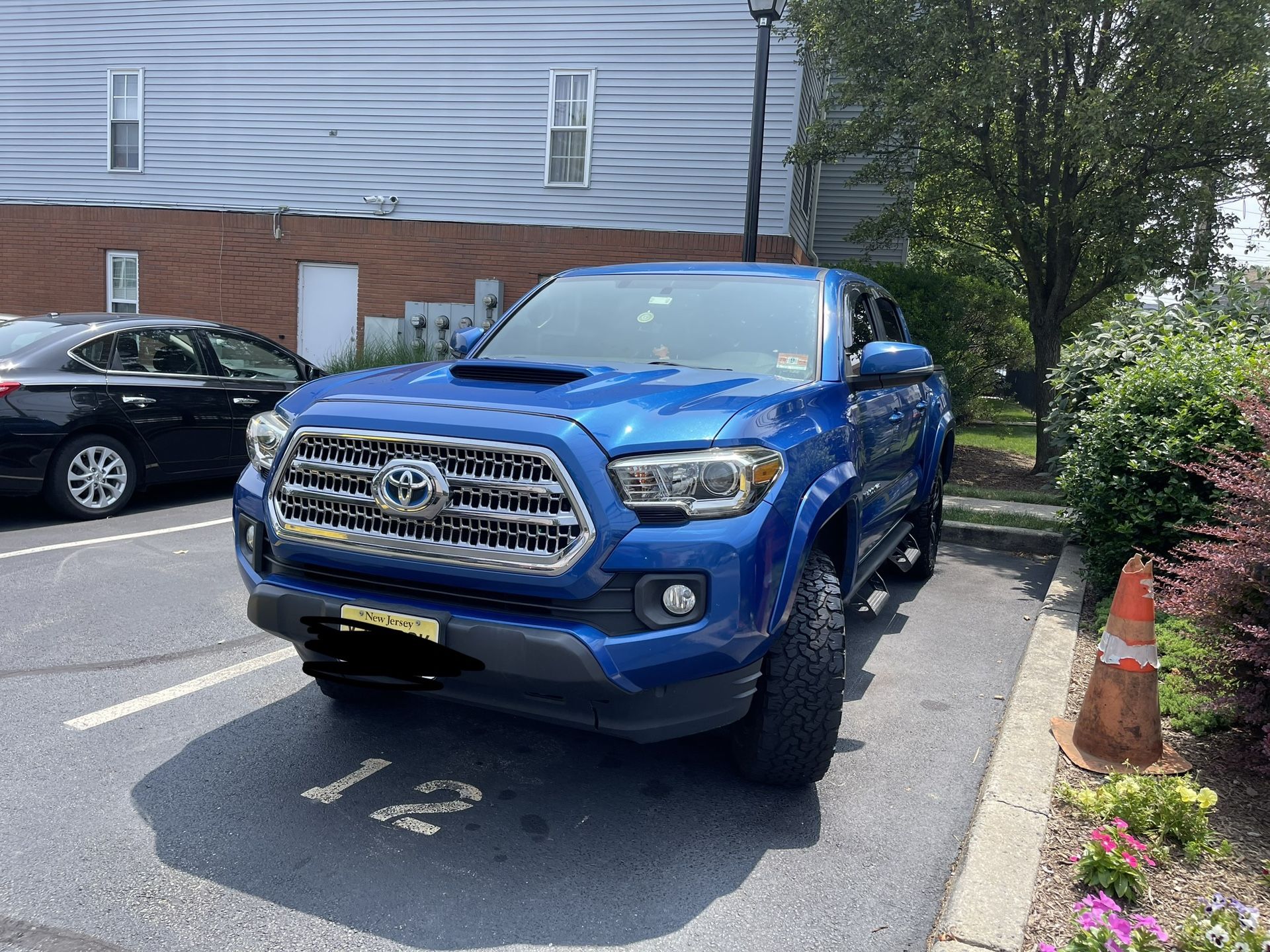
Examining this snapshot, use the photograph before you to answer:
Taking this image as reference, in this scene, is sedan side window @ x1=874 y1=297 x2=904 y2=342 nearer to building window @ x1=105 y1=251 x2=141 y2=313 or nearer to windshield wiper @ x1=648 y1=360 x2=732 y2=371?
windshield wiper @ x1=648 y1=360 x2=732 y2=371

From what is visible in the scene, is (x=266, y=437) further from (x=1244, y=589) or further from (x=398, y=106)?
(x=398, y=106)

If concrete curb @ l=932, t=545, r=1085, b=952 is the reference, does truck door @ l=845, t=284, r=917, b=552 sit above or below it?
above

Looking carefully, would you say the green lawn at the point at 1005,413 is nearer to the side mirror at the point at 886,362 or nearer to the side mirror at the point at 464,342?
the side mirror at the point at 886,362

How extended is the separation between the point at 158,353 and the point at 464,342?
427cm

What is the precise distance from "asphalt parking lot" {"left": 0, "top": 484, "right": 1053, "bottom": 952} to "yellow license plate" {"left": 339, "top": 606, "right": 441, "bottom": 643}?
682 mm

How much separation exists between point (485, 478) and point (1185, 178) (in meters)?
10.7

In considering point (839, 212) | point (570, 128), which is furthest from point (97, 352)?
point (839, 212)

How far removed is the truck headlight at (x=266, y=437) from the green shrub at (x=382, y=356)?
10.5 metres

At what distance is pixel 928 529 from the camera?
21.3ft

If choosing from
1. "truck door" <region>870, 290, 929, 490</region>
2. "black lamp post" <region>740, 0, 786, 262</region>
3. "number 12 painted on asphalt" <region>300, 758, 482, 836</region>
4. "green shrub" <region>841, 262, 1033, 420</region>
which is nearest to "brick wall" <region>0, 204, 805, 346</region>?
"green shrub" <region>841, 262, 1033, 420</region>

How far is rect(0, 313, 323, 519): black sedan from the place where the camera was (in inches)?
279

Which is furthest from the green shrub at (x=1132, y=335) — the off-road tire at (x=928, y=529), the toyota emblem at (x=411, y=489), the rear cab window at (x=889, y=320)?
the toyota emblem at (x=411, y=489)

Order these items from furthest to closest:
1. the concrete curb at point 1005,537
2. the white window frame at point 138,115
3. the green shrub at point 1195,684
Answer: the white window frame at point 138,115, the concrete curb at point 1005,537, the green shrub at point 1195,684

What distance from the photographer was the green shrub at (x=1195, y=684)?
12.2ft
